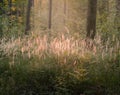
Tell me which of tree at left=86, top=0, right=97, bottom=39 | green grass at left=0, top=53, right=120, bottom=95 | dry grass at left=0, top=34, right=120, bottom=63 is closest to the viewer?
green grass at left=0, top=53, right=120, bottom=95

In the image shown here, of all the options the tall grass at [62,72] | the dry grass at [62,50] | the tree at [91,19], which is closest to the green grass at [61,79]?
the tall grass at [62,72]

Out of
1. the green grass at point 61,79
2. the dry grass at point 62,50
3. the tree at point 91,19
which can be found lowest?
the green grass at point 61,79

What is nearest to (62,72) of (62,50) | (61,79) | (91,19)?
(61,79)

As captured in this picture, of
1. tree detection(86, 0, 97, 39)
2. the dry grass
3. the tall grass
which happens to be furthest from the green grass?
tree detection(86, 0, 97, 39)

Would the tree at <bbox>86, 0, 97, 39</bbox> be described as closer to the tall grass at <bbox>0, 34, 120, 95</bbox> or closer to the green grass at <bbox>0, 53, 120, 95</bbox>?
the tall grass at <bbox>0, 34, 120, 95</bbox>

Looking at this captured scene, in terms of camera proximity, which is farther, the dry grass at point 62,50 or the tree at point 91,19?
the tree at point 91,19

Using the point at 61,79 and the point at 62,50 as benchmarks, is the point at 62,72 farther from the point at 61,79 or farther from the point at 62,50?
the point at 62,50

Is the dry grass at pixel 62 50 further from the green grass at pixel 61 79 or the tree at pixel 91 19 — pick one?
the tree at pixel 91 19

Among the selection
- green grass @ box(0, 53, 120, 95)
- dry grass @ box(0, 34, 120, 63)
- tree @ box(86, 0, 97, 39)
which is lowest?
green grass @ box(0, 53, 120, 95)

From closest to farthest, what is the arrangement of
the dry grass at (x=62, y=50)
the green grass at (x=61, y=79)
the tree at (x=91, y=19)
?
the green grass at (x=61, y=79)
the dry grass at (x=62, y=50)
the tree at (x=91, y=19)

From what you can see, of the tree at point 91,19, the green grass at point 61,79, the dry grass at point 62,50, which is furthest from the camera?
the tree at point 91,19

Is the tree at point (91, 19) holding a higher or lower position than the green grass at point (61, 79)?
higher

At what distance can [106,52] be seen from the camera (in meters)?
7.20

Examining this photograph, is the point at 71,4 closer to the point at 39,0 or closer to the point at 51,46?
the point at 51,46
